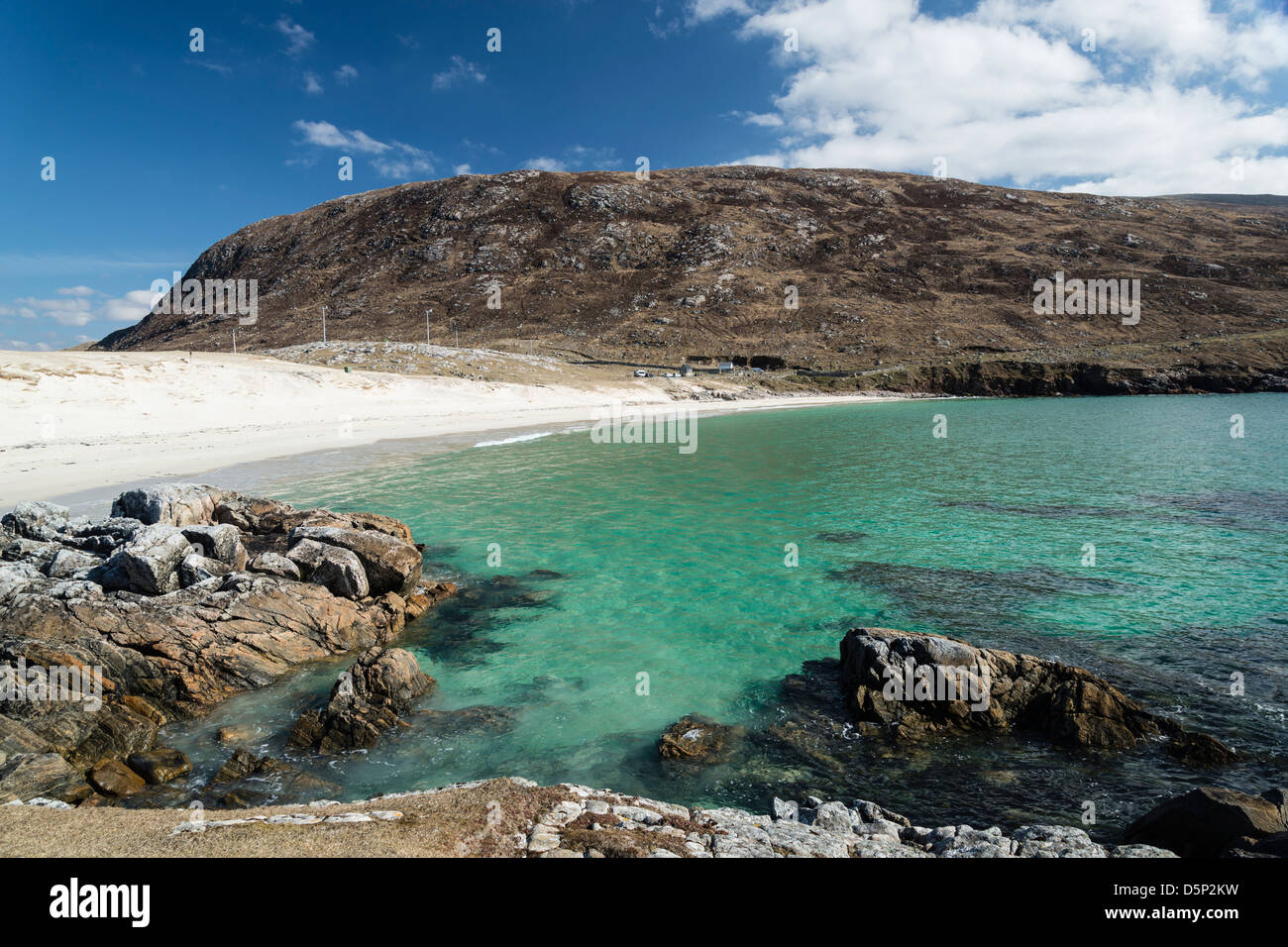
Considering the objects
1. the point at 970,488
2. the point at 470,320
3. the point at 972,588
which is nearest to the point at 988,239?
the point at 470,320

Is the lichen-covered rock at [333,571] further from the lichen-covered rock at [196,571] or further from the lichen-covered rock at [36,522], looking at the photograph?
the lichen-covered rock at [36,522]

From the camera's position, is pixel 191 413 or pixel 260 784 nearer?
pixel 260 784

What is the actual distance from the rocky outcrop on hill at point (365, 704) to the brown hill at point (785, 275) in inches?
3057

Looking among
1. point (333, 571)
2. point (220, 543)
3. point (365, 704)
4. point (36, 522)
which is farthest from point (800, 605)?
point (36, 522)

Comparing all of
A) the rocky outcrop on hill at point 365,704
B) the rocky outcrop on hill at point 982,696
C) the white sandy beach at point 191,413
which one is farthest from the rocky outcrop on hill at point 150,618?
the white sandy beach at point 191,413

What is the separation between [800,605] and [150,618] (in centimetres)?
1142

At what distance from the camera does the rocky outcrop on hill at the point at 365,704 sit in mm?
8070

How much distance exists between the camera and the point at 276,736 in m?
8.29

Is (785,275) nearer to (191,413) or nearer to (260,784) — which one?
(191,413)

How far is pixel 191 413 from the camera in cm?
3284

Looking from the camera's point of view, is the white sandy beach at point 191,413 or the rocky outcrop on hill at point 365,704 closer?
the rocky outcrop on hill at point 365,704

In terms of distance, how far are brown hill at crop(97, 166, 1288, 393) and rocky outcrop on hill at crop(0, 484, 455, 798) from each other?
72625 mm
